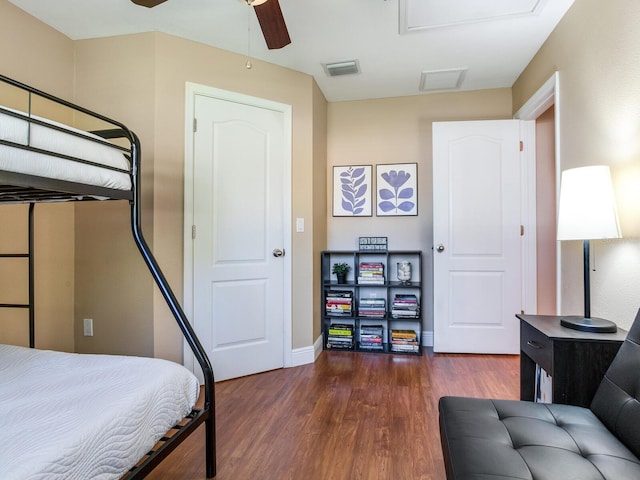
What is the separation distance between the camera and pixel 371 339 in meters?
3.34

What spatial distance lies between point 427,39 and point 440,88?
3.04ft

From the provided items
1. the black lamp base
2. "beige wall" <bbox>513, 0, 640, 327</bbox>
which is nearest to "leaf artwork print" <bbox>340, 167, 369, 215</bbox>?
"beige wall" <bbox>513, 0, 640, 327</bbox>

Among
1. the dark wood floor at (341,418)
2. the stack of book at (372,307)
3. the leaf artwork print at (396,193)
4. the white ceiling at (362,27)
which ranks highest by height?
the white ceiling at (362,27)

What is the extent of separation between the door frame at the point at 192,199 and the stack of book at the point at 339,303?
580 millimetres

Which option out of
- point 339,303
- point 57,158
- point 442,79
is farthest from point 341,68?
point 57,158

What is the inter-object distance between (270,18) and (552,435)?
214 cm

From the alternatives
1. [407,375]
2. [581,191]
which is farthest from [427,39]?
[407,375]

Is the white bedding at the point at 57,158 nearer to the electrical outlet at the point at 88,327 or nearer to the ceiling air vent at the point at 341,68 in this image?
the electrical outlet at the point at 88,327

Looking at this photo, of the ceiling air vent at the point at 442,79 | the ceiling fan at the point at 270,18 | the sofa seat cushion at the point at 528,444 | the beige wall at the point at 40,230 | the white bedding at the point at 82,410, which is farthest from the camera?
the ceiling air vent at the point at 442,79

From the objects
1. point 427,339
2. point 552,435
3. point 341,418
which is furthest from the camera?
point 427,339

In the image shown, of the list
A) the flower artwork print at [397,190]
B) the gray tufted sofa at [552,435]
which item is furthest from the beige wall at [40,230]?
the flower artwork print at [397,190]

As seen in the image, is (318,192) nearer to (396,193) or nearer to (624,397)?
(396,193)

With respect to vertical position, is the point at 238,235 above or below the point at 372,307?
above

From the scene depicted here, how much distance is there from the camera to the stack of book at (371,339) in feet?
10.9
